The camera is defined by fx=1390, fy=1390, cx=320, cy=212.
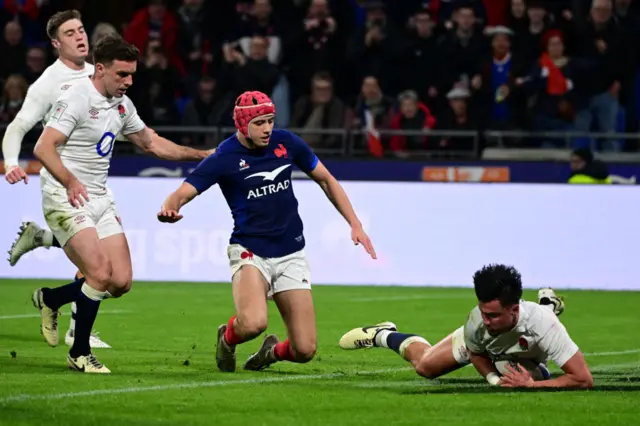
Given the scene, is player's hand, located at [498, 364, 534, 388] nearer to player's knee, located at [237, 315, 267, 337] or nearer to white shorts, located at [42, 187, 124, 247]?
player's knee, located at [237, 315, 267, 337]

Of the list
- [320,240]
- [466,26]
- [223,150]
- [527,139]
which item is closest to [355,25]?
[466,26]

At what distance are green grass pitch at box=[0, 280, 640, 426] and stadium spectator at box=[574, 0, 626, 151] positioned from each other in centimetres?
598

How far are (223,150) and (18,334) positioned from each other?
3764 millimetres

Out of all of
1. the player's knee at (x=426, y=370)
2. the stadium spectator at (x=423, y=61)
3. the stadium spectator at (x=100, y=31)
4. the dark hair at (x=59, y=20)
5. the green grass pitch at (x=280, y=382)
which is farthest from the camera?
the stadium spectator at (x=100, y=31)

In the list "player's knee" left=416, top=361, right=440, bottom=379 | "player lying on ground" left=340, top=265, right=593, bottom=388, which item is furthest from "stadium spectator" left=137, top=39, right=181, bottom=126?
"player lying on ground" left=340, top=265, right=593, bottom=388

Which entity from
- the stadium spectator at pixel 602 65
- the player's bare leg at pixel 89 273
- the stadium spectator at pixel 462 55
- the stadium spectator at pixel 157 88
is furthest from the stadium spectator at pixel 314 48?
the player's bare leg at pixel 89 273

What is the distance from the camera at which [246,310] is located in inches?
368

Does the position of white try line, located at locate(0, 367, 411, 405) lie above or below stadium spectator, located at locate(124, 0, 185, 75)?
below

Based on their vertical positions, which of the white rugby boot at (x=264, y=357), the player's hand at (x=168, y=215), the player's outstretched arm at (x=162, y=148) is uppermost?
the player's outstretched arm at (x=162, y=148)

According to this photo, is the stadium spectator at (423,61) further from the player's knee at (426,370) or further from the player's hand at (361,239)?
the player's knee at (426,370)

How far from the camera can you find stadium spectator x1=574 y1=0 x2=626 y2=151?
20.2 meters

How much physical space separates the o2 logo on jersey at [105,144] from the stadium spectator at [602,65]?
11.4 metres

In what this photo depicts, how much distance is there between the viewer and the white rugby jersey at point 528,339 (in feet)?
27.2

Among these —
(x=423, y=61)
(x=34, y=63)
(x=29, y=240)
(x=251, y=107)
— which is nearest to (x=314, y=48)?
(x=423, y=61)
